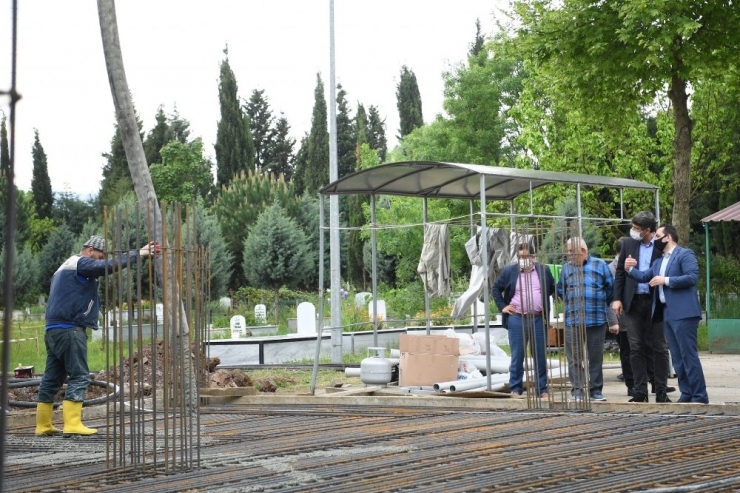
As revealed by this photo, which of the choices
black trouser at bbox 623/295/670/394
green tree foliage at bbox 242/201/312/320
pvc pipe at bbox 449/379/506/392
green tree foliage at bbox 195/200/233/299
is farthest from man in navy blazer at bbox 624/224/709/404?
green tree foliage at bbox 242/201/312/320

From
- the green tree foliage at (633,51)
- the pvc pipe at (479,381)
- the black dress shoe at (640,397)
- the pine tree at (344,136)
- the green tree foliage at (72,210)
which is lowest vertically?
the black dress shoe at (640,397)

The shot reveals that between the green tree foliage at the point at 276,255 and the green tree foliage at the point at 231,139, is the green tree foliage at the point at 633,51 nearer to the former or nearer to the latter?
the green tree foliage at the point at 276,255

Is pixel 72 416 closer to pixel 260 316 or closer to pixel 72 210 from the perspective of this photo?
pixel 260 316

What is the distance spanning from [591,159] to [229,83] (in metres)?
29.2

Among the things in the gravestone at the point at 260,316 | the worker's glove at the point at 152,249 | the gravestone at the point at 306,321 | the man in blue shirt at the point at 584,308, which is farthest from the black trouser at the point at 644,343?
the gravestone at the point at 260,316

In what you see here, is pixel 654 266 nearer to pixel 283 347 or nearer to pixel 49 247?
pixel 283 347

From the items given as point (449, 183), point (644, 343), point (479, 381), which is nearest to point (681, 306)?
point (644, 343)

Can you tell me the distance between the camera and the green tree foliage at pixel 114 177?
46844mm

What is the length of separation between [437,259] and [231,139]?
1659 inches

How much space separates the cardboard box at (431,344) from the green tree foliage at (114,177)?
34.0 metres

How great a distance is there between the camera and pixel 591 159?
3180cm

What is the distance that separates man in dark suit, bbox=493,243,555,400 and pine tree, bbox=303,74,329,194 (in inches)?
1573

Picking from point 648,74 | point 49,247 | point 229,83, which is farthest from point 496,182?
point 229,83

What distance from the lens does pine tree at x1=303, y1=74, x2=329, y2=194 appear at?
5340 cm
